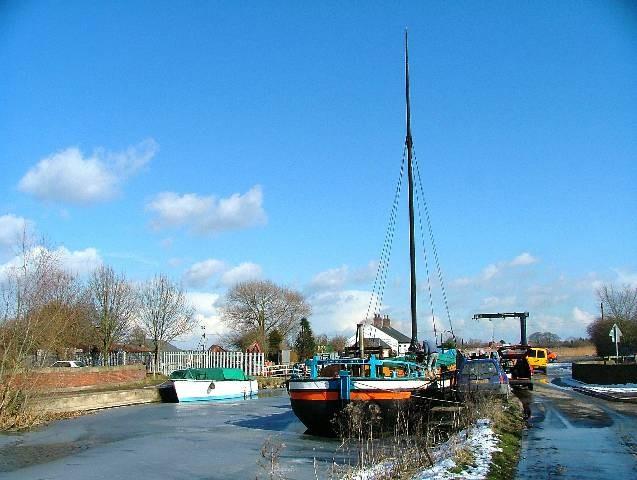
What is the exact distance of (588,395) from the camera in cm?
3008

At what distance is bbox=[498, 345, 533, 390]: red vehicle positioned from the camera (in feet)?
113

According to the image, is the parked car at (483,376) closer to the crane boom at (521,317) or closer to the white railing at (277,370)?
the crane boom at (521,317)

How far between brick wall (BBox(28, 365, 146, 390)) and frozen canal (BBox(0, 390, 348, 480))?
92.3 inches

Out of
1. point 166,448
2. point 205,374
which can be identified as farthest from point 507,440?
point 205,374

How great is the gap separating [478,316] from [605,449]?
29495 mm

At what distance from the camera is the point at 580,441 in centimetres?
1545

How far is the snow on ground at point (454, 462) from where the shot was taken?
11.2 m

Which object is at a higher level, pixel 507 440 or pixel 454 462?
pixel 454 462

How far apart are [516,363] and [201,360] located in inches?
1177

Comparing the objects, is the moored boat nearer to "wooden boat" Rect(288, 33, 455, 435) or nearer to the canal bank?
"wooden boat" Rect(288, 33, 455, 435)

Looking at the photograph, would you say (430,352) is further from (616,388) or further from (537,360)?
(537,360)

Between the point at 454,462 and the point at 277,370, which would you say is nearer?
the point at 454,462

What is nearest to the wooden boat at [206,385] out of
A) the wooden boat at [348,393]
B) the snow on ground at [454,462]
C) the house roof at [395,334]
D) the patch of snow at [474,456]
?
the wooden boat at [348,393]

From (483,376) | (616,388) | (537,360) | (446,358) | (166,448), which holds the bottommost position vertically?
(166,448)
